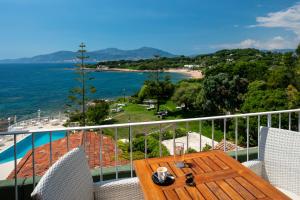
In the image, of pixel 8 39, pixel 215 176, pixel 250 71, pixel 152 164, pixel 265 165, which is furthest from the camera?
pixel 8 39

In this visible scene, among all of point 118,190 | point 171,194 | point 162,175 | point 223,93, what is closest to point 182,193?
point 171,194

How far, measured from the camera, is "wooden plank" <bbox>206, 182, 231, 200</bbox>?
4.52 feet

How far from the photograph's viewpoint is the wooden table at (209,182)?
4.57 feet

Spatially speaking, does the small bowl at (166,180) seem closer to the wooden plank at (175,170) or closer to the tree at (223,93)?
the wooden plank at (175,170)

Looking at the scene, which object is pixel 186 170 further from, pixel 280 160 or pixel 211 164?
pixel 280 160

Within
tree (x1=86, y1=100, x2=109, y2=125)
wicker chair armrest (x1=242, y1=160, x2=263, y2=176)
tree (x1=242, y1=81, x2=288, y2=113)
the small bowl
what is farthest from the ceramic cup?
tree (x1=86, y1=100, x2=109, y2=125)

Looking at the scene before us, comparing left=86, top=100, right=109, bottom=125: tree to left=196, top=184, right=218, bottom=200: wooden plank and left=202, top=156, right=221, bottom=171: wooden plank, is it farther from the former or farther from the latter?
left=196, top=184, right=218, bottom=200: wooden plank

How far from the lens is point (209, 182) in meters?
1.54

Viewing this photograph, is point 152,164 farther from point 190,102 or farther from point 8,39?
point 8,39

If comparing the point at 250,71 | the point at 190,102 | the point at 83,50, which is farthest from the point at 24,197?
the point at 250,71

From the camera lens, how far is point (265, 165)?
2.16 meters

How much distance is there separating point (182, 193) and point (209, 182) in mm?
220

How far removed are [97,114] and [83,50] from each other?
11.9m

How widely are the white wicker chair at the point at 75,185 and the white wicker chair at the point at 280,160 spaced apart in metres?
1.02
